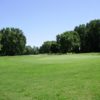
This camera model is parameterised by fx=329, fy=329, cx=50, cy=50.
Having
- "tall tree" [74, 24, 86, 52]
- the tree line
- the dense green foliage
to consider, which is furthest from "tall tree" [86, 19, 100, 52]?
the dense green foliage

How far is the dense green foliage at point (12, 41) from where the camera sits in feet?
471

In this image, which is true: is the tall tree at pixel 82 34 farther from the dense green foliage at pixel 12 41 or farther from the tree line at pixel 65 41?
the dense green foliage at pixel 12 41

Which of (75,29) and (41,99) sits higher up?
(75,29)

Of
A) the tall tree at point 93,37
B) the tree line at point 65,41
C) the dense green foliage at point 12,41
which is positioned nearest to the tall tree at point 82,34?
the tree line at point 65,41

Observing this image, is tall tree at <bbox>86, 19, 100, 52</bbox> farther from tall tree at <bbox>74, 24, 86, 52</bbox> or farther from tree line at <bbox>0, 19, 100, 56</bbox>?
tall tree at <bbox>74, 24, 86, 52</bbox>

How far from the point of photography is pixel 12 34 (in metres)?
148

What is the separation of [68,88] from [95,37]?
133115 millimetres

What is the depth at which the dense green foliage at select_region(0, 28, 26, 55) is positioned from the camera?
5655 inches

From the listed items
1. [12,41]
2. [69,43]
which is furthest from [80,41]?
[12,41]

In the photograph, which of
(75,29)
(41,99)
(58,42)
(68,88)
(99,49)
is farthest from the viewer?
(75,29)

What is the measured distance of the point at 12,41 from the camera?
480 ft

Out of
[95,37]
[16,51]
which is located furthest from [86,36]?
[16,51]

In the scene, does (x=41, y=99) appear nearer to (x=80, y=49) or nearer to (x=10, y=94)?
(x=10, y=94)

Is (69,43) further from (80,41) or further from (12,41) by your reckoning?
(12,41)
